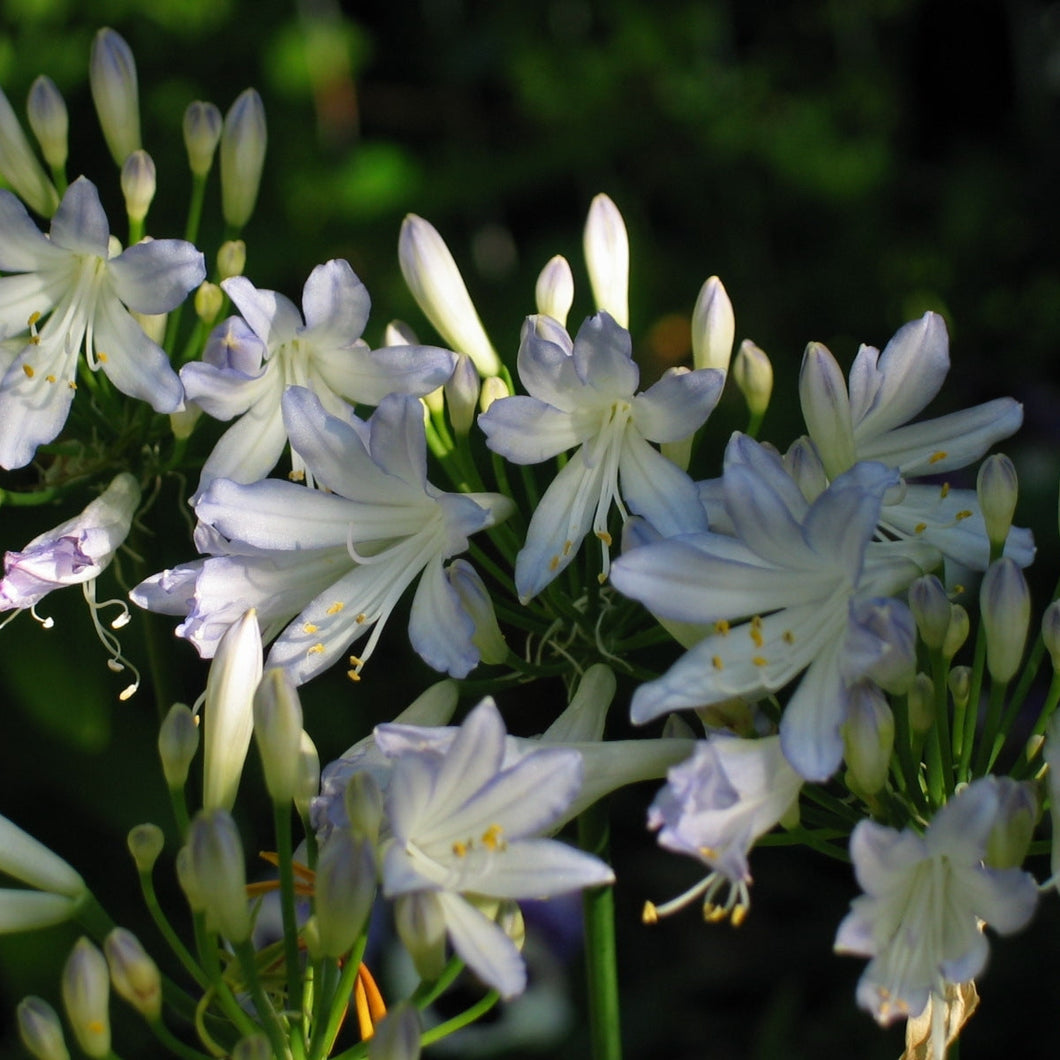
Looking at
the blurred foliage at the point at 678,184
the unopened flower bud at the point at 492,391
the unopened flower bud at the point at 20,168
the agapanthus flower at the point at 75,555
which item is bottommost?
the blurred foliage at the point at 678,184

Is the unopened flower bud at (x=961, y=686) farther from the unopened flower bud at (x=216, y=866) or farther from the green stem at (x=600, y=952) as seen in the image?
the unopened flower bud at (x=216, y=866)

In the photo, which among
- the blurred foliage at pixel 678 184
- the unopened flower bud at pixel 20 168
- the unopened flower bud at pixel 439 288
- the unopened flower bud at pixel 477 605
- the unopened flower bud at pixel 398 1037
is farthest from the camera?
the blurred foliage at pixel 678 184

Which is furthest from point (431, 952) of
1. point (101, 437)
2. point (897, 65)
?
point (897, 65)

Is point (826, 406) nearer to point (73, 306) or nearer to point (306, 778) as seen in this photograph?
point (306, 778)

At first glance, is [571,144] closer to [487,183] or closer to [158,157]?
[487,183]

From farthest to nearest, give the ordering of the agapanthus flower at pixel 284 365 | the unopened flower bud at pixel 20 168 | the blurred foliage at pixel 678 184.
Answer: the blurred foliage at pixel 678 184, the unopened flower bud at pixel 20 168, the agapanthus flower at pixel 284 365

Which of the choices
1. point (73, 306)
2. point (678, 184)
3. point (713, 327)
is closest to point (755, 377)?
point (713, 327)

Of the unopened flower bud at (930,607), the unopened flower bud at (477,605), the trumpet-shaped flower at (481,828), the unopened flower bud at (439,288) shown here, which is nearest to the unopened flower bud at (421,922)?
the trumpet-shaped flower at (481,828)

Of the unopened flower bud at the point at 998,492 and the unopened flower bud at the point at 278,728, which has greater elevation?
the unopened flower bud at the point at 998,492
